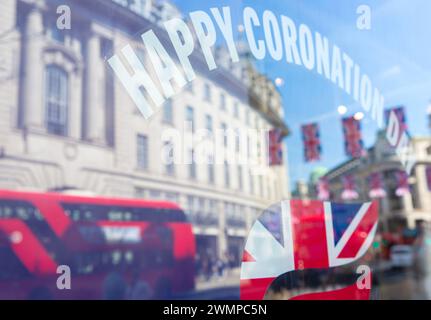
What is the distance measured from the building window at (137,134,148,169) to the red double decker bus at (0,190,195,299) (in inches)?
8.7

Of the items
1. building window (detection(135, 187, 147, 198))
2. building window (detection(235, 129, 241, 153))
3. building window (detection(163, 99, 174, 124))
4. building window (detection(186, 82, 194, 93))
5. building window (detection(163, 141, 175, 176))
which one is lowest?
building window (detection(135, 187, 147, 198))

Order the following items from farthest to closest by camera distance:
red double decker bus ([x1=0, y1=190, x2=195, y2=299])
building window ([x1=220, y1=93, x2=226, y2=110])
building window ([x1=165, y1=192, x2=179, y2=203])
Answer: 1. building window ([x1=220, y1=93, x2=226, y2=110])
2. building window ([x1=165, y1=192, x2=179, y2=203])
3. red double decker bus ([x1=0, y1=190, x2=195, y2=299])

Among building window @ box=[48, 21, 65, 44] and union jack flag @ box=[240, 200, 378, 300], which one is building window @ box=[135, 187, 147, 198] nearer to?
union jack flag @ box=[240, 200, 378, 300]

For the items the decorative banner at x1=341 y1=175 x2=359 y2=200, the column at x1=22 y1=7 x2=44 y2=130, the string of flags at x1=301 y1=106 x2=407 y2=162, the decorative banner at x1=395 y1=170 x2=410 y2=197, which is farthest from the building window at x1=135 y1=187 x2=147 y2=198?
the decorative banner at x1=395 y1=170 x2=410 y2=197

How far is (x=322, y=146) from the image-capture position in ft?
8.45

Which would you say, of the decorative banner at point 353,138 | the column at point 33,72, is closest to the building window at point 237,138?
the decorative banner at point 353,138

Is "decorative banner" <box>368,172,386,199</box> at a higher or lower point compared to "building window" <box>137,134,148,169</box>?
lower

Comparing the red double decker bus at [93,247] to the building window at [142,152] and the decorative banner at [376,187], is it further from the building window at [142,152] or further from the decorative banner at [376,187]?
the decorative banner at [376,187]

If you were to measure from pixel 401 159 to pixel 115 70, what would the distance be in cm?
186

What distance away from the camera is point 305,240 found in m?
2.53

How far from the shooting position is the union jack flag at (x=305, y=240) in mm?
2482

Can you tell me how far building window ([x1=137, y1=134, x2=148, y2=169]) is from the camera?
243cm

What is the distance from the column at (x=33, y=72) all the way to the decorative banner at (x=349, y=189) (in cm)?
182

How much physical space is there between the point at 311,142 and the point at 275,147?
0.22 metres
